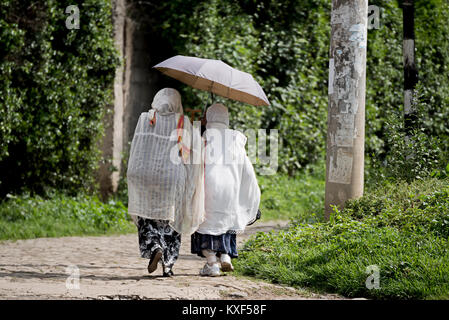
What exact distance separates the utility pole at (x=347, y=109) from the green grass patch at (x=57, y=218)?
3.43m

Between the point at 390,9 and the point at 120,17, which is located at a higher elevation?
the point at 390,9

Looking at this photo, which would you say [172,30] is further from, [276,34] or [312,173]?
[312,173]

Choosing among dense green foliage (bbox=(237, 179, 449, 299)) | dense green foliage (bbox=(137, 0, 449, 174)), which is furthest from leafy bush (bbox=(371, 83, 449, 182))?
dense green foliage (bbox=(137, 0, 449, 174))

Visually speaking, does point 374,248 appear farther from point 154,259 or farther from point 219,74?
point 219,74

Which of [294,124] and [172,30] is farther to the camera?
[294,124]

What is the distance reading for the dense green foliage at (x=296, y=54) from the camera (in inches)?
424

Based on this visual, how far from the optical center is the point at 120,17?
10.2m

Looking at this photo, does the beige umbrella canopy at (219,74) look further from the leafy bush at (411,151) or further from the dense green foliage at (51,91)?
the dense green foliage at (51,91)

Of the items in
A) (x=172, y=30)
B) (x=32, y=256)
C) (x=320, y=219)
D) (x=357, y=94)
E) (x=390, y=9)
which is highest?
(x=390, y=9)

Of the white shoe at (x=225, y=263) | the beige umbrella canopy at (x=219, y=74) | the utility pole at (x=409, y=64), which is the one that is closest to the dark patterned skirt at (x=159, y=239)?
the white shoe at (x=225, y=263)

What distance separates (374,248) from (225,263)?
4.59ft
